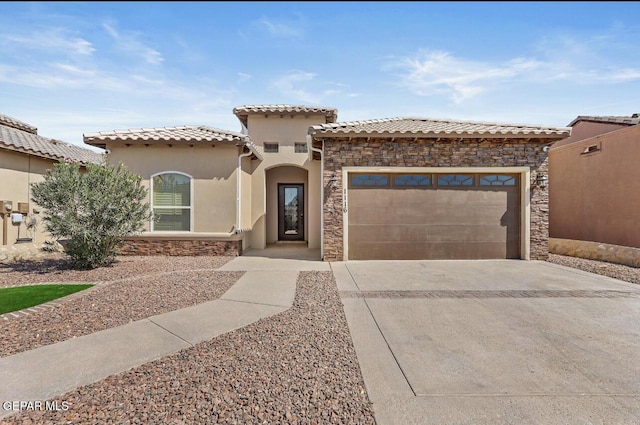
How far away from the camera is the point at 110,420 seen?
7.70 feet

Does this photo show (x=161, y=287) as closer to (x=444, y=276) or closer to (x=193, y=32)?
(x=193, y=32)

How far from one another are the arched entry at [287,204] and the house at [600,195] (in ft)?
32.3

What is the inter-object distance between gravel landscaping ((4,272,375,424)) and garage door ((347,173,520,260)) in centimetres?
570

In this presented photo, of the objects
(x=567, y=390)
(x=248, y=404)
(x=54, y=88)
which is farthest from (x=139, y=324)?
(x=54, y=88)

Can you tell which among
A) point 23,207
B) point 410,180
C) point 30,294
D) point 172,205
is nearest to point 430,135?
point 410,180

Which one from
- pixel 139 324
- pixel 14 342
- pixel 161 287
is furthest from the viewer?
pixel 161 287

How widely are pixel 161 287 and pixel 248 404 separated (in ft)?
14.5

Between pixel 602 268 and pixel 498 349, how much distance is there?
721 cm

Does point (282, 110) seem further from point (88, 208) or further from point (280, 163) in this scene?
point (88, 208)

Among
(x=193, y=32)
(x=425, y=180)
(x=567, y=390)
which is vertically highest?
(x=193, y=32)

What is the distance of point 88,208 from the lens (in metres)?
7.59

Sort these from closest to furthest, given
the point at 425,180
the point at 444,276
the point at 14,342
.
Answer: the point at 14,342, the point at 444,276, the point at 425,180

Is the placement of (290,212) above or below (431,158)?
below

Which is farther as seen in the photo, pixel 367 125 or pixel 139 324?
pixel 367 125
